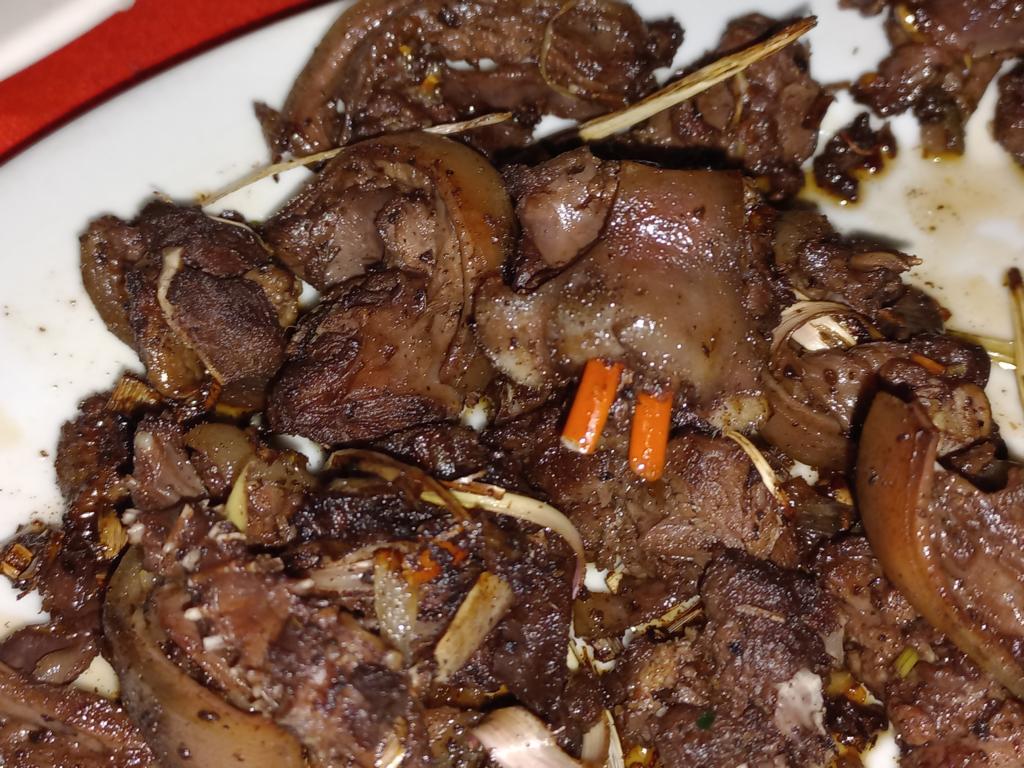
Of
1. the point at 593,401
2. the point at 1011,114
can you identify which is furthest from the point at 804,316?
the point at 1011,114

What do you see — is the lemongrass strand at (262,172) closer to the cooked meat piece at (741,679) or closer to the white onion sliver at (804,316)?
the white onion sliver at (804,316)

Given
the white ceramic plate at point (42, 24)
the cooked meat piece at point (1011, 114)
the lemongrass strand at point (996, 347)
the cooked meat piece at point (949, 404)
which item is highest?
the white ceramic plate at point (42, 24)

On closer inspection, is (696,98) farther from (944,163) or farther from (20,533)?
(20,533)

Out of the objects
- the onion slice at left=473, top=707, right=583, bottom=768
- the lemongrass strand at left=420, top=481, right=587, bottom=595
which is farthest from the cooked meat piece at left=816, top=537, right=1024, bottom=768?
the onion slice at left=473, top=707, right=583, bottom=768

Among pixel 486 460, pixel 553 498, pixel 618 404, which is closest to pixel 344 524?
→ pixel 486 460

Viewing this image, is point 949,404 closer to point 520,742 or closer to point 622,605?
point 622,605

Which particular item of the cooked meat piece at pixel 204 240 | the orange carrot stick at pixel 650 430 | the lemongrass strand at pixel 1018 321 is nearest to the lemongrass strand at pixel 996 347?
the lemongrass strand at pixel 1018 321
